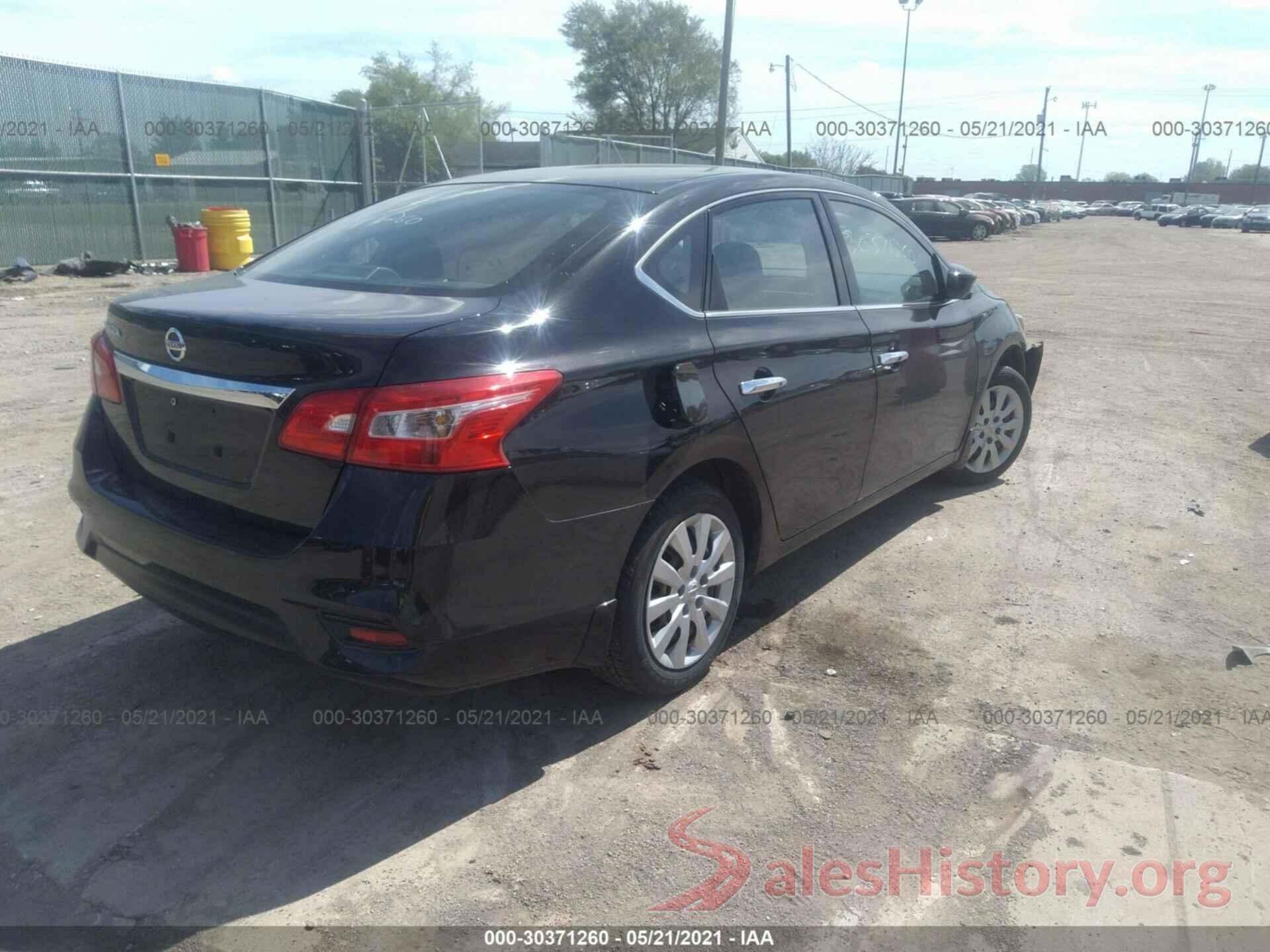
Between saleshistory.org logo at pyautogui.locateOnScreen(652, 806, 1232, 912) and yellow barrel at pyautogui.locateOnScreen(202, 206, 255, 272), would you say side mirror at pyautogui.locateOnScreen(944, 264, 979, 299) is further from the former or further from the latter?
yellow barrel at pyautogui.locateOnScreen(202, 206, 255, 272)

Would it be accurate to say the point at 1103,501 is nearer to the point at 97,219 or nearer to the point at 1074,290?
the point at 1074,290

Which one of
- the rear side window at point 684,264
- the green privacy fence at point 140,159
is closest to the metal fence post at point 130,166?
the green privacy fence at point 140,159

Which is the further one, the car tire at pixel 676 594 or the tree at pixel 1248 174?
the tree at pixel 1248 174

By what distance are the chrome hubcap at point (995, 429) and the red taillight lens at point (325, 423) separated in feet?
12.9

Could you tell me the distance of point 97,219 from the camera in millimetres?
15992

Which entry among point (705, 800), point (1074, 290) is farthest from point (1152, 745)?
point (1074, 290)

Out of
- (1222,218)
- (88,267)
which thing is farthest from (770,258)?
(1222,218)

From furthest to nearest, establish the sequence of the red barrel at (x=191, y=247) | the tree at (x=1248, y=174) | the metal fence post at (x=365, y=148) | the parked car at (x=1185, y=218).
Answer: the tree at (x=1248, y=174)
the parked car at (x=1185, y=218)
the metal fence post at (x=365, y=148)
the red barrel at (x=191, y=247)

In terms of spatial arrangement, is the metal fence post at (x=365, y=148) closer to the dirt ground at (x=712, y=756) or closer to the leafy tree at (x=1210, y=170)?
the dirt ground at (x=712, y=756)

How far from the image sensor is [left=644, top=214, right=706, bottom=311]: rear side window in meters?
3.26

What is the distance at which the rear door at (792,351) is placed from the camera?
3465mm

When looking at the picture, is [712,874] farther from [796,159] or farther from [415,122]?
[796,159]

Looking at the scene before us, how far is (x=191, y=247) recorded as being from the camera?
52.3 feet

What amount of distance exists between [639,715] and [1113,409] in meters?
6.16
